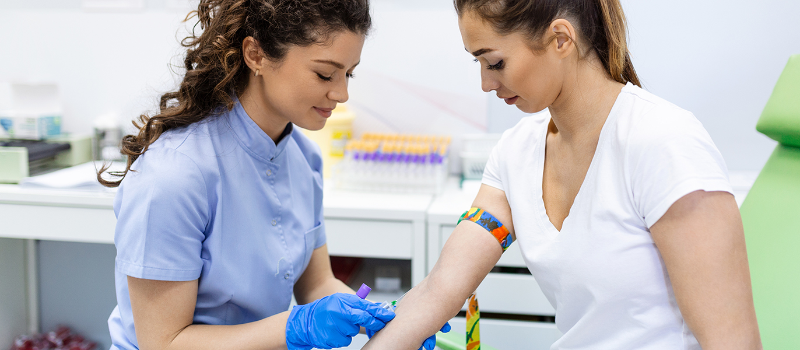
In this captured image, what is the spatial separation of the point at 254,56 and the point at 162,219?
33cm

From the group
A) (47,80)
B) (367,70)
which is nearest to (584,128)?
(367,70)

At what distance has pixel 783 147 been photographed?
1309 mm

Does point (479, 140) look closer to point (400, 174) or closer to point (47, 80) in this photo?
point (400, 174)

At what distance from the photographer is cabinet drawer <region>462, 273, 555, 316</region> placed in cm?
176

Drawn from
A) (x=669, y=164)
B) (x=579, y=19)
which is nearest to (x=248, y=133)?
(x=579, y=19)

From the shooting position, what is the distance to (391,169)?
6.62 feet

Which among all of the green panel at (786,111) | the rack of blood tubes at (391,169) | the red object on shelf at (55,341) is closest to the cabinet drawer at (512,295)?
the rack of blood tubes at (391,169)

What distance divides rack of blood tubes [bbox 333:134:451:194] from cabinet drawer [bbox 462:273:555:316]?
1.30 ft

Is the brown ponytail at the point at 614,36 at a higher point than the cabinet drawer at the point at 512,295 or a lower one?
higher

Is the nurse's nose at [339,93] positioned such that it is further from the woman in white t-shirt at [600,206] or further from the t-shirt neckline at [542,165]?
the t-shirt neckline at [542,165]

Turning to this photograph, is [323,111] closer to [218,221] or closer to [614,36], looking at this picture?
[218,221]

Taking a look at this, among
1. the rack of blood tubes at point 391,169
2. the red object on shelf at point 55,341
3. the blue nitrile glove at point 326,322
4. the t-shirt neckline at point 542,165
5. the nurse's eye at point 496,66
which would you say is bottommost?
the red object on shelf at point 55,341

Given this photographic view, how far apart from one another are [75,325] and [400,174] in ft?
5.20

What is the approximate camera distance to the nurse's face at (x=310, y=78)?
1.02 metres
